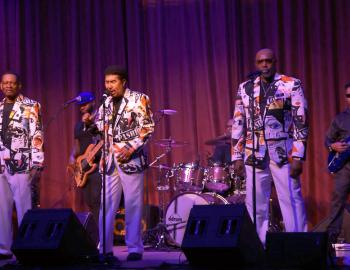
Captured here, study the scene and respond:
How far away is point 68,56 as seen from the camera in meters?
10.4

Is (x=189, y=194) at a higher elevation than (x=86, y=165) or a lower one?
lower

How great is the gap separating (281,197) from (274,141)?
511mm

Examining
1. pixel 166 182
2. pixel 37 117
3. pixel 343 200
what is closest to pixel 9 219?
pixel 37 117

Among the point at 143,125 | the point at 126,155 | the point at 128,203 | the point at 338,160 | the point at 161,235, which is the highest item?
A: the point at 143,125

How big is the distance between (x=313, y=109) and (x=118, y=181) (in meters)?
4.04

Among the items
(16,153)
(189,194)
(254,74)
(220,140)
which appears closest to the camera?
(254,74)

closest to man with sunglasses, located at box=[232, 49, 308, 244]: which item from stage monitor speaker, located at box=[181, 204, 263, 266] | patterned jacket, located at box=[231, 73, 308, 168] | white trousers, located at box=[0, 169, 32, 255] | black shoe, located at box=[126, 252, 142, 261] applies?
patterned jacket, located at box=[231, 73, 308, 168]

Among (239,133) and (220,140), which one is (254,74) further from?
(220,140)

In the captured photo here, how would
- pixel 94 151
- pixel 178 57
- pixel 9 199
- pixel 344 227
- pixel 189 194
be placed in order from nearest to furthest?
pixel 9 199
pixel 344 227
pixel 189 194
pixel 94 151
pixel 178 57

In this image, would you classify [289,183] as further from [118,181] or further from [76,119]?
[76,119]

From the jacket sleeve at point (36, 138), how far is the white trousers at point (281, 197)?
2.27 m

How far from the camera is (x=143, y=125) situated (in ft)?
20.5

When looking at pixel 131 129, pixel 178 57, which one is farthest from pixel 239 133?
pixel 178 57

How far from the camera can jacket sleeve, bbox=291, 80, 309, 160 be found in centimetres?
589
